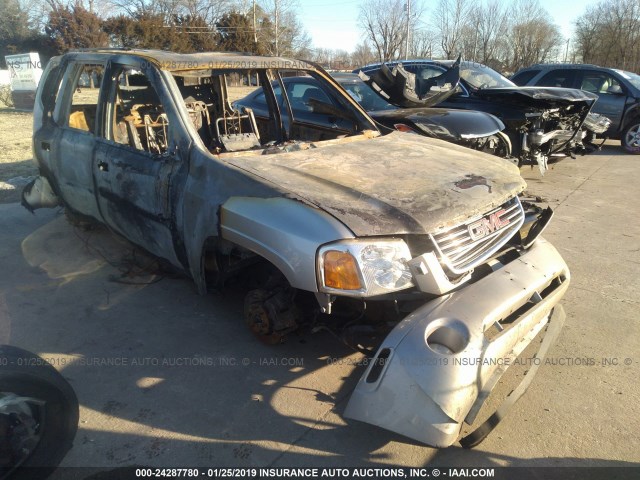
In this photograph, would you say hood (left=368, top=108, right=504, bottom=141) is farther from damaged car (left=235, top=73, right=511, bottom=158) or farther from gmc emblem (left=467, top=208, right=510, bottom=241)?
gmc emblem (left=467, top=208, right=510, bottom=241)

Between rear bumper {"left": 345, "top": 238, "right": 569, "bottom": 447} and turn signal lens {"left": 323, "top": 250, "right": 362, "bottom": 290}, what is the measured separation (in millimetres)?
295

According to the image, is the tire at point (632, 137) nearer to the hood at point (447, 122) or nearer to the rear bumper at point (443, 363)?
the hood at point (447, 122)

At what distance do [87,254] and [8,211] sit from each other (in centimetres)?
191

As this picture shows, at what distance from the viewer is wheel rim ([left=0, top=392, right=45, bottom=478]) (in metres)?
1.89

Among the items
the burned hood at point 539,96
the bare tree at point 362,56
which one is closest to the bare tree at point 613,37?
the bare tree at point 362,56

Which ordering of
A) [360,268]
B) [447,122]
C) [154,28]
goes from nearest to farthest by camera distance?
[360,268] → [447,122] → [154,28]

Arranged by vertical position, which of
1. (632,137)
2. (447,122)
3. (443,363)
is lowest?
(632,137)

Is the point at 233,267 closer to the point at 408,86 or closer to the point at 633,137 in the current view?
the point at 408,86

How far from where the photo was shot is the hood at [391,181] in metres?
2.34

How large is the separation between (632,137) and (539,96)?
455 cm

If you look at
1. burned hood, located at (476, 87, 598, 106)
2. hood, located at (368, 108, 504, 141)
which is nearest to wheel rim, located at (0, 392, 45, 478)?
hood, located at (368, 108, 504, 141)

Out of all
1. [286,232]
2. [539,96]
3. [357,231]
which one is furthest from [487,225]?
[539,96]

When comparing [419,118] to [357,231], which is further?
[419,118]

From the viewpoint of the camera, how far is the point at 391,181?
2.76m
